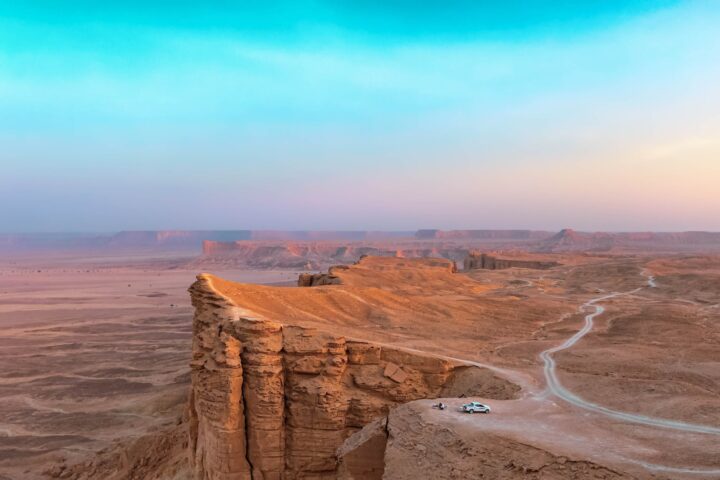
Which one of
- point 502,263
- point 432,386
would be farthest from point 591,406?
point 502,263

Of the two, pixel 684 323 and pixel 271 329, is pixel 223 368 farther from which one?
pixel 684 323

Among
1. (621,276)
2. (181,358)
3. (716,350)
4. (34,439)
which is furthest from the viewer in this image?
(621,276)

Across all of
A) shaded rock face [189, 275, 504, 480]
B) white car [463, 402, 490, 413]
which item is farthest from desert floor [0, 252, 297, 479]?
white car [463, 402, 490, 413]

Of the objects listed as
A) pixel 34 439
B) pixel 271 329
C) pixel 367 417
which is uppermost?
pixel 271 329

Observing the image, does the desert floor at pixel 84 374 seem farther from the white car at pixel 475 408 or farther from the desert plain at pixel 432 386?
the white car at pixel 475 408

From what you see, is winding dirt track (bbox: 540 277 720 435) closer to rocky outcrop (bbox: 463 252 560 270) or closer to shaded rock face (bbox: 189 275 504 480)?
shaded rock face (bbox: 189 275 504 480)

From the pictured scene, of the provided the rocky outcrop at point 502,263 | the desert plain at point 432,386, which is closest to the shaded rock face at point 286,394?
the desert plain at point 432,386

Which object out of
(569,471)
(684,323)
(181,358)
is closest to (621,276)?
(684,323)
